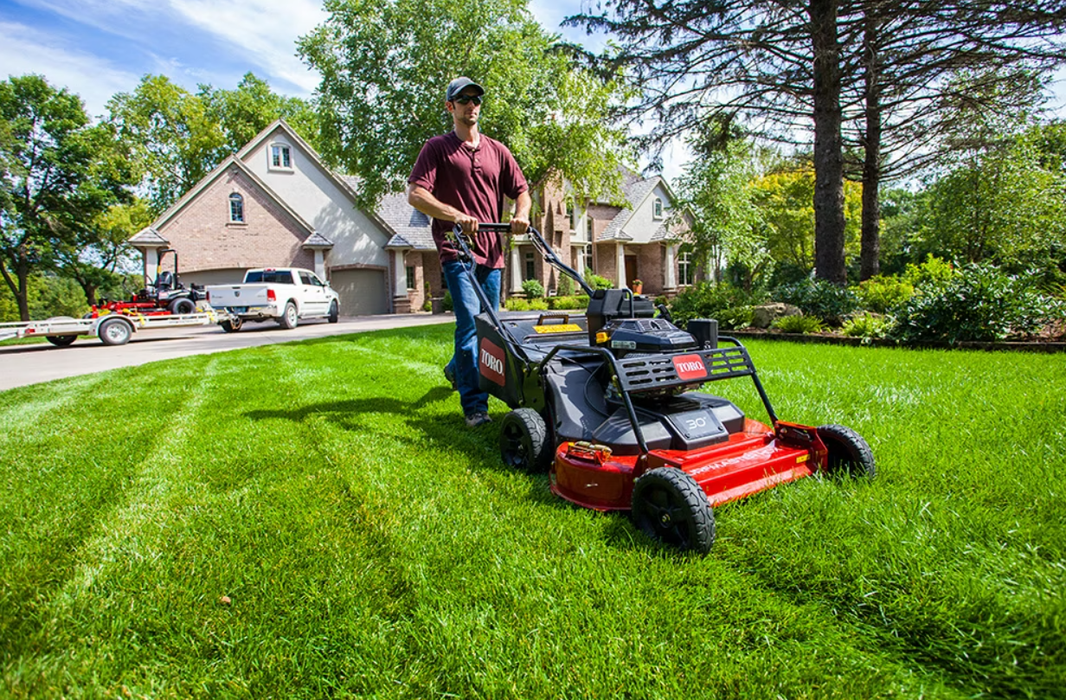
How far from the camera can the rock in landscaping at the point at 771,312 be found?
997cm

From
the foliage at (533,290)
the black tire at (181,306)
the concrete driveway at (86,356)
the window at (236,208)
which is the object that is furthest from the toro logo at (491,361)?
the foliage at (533,290)

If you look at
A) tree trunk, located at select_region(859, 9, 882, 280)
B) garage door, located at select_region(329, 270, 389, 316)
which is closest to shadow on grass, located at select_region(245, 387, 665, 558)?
tree trunk, located at select_region(859, 9, 882, 280)

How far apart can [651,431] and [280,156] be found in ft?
90.8

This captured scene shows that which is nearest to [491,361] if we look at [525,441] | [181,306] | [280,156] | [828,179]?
[525,441]

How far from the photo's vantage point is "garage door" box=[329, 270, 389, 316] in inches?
1080

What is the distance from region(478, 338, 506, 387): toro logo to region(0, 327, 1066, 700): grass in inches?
18.4

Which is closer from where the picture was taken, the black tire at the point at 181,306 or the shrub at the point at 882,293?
the shrub at the point at 882,293

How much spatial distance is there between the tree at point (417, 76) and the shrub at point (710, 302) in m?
4.66

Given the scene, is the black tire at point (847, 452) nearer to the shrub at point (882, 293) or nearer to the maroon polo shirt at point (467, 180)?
the maroon polo shirt at point (467, 180)

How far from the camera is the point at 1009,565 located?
1.83 m

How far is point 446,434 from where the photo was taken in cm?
392

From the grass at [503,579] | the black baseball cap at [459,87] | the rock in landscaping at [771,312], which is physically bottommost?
the grass at [503,579]

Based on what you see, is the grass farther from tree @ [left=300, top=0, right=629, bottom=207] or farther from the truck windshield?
the truck windshield

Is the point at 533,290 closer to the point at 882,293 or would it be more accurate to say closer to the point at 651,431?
the point at 882,293
